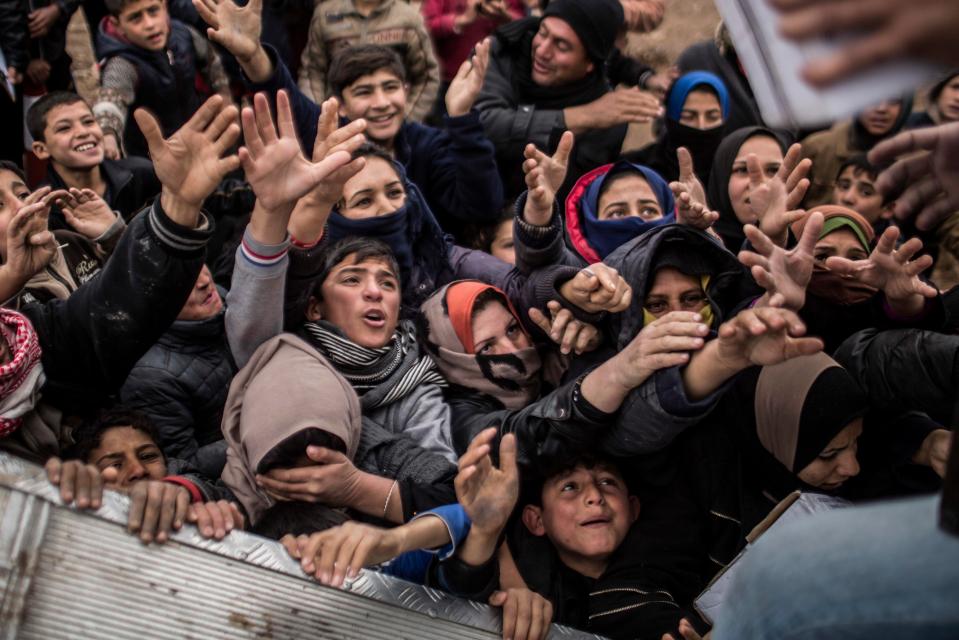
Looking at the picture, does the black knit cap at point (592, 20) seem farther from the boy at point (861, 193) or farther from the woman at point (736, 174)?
the boy at point (861, 193)

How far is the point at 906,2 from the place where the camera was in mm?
963

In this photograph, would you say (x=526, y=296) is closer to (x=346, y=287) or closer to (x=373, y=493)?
(x=346, y=287)

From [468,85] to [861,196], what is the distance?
5.55 ft

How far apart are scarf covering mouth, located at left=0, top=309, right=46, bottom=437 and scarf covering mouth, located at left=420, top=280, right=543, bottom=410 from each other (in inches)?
46.1

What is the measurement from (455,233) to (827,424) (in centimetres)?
214

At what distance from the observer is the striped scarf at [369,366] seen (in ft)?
10.3

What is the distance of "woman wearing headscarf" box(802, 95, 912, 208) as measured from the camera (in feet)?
16.5

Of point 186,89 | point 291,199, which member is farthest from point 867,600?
point 186,89

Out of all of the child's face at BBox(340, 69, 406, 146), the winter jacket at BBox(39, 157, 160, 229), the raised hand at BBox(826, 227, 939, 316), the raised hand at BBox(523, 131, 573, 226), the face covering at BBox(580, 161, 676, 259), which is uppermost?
the winter jacket at BBox(39, 157, 160, 229)

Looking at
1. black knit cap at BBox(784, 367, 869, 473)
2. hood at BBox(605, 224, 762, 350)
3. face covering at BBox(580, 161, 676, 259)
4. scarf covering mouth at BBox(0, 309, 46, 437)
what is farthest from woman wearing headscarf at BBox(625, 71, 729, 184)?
scarf covering mouth at BBox(0, 309, 46, 437)

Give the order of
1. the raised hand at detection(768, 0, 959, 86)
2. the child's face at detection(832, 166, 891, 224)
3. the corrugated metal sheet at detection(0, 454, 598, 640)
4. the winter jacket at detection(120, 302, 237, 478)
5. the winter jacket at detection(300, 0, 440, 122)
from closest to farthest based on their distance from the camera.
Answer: the raised hand at detection(768, 0, 959, 86), the corrugated metal sheet at detection(0, 454, 598, 640), the winter jacket at detection(120, 302, 237, 478), the child's face at detection(832, 166, 891, 224), the winter jacket at detection(300, 0, 440, 122)

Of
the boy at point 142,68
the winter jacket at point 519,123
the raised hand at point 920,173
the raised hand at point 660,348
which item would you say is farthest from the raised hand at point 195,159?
the boy at point 142,68

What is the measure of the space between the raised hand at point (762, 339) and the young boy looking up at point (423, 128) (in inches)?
78.5

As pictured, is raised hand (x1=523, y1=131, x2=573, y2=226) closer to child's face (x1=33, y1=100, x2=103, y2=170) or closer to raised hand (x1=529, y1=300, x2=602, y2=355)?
raised hand (x1=529, y1=300, x2=602, y2=355)
